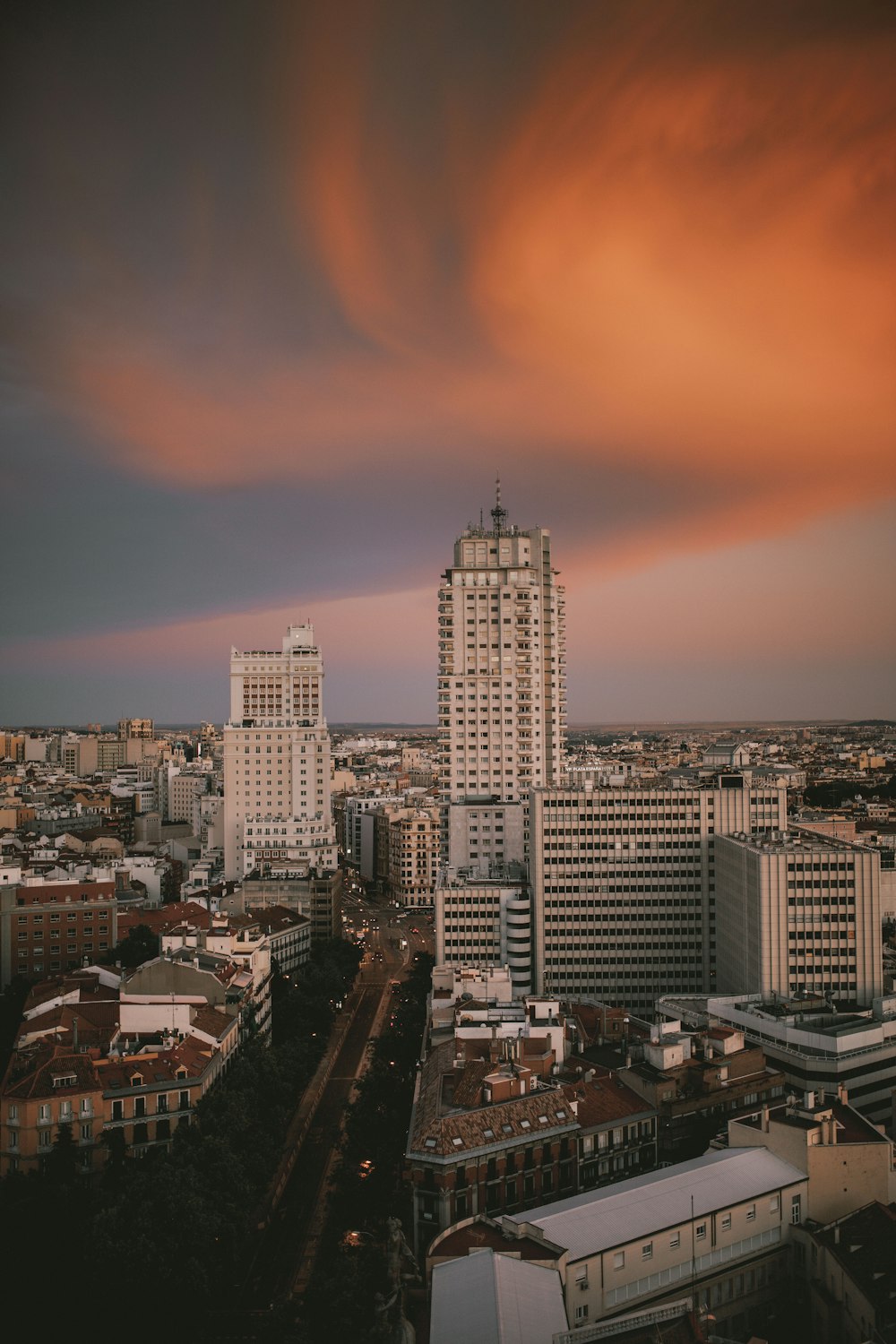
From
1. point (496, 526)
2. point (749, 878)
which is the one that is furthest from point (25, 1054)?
point (496, 526)

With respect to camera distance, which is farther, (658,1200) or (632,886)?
(632,886)

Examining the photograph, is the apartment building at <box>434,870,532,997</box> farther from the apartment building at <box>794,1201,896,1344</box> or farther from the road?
the apartment building at <box>794,1201,896,1344</box>

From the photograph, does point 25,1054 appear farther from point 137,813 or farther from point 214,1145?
point 137,813

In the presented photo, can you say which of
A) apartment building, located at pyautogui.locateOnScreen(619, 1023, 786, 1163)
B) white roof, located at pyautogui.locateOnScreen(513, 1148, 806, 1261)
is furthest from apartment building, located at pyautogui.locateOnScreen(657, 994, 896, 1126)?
white roof, located at pyautogui.locateOnScreen(513, 1148, 806, 1261)

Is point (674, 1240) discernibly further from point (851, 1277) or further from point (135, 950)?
point (135, 950)

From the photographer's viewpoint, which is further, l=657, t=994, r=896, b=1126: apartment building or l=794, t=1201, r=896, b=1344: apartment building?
l=657, t=994, r=896, b=1126: apartment building

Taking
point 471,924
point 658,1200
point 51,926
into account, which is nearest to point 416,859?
point 51,926
